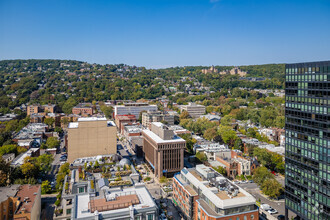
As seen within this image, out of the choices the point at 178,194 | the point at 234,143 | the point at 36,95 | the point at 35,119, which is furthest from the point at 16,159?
the point at 36,95

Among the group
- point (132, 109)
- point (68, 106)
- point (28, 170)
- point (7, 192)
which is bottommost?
point (28, 170)

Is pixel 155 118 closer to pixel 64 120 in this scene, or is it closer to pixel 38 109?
pixel 64 120

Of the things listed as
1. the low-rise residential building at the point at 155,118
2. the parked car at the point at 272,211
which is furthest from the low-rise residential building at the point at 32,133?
the parked car at the point at 272,211

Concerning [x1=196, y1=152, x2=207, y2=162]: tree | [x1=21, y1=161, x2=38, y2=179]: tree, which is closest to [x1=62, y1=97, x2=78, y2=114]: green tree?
[x1=21, y1=161, x2=38, y2=179]: tree

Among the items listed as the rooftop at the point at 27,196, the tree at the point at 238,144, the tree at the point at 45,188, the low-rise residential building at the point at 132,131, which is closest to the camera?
the rooftop at the point at 27,196

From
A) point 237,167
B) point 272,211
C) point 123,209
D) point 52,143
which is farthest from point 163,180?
point 52,143

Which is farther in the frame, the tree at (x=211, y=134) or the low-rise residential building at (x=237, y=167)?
the tree at (x=211, y=134)

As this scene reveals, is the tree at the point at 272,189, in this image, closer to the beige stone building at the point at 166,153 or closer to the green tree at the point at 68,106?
the beige stone building at the point at 166,153
